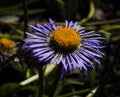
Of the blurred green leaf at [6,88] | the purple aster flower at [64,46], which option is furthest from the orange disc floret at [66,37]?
the blurred green leaf at [6,88]

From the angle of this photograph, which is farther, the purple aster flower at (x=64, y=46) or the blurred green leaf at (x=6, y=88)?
the blurred green leaf at (x=6, y=88)

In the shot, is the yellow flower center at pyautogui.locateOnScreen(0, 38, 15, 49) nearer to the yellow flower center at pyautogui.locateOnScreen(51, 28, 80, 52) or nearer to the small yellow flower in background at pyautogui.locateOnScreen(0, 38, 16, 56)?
the small yellow flower in background at pyautogui.locateOnScreen(0, 38, 16, 56)

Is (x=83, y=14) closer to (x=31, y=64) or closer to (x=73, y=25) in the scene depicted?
(x=73, y=25)

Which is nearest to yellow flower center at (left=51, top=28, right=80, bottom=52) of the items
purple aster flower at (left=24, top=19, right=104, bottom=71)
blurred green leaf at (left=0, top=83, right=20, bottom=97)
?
purple aster flower at (left=24, top=19, right=104, bottom=71)

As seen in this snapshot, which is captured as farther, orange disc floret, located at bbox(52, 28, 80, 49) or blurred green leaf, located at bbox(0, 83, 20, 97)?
blurred green leaf, located at bbox(0, 83, 20, 97)

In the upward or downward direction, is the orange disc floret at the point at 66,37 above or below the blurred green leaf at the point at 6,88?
above

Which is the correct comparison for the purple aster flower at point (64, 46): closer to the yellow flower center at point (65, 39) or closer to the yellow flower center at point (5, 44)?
the yellow flower center at point (65, 39)

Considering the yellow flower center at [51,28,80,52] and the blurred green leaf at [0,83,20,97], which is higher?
the yellow flower center at [51,28,80,52]

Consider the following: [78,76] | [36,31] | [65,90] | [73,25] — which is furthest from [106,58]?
[36,31]

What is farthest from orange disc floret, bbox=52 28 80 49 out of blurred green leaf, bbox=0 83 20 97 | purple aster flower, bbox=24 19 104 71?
blurred green leaf, bbox=0 83 20 97
